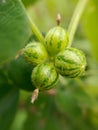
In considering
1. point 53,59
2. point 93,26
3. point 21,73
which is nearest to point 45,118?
point 93,26

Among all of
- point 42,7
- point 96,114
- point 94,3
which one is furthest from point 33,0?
point 42,7

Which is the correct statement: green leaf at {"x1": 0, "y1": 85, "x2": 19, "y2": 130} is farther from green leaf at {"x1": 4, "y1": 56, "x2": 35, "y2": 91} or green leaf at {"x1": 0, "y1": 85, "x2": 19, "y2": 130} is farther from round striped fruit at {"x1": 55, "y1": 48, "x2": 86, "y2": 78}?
round striped fruit at {"x1": 55, "y1": 48, "x2": 86, "y2": 78}

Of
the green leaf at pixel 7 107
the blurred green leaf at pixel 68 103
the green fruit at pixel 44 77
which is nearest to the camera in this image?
the green fruit at pixel 44 77

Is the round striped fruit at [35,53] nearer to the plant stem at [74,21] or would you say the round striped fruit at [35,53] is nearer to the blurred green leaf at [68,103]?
the plant stem at [74,21]

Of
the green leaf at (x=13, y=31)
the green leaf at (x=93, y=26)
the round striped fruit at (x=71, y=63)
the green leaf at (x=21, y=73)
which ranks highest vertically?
the green leaf at (x=13, y=31)

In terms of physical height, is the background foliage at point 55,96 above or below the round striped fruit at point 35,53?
below

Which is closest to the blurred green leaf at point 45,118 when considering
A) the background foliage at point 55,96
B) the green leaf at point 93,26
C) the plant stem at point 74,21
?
the background foliage at point 55,96

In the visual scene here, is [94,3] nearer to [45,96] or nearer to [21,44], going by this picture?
[45,96]
